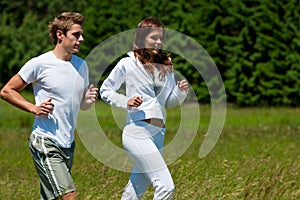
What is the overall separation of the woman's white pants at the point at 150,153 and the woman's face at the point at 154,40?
2.22 feet

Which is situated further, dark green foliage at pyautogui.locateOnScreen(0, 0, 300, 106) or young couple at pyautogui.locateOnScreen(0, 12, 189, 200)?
dark green foliage at pyautogui.locateOnScreen(0, 0, 300, 106)

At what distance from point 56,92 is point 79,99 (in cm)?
23

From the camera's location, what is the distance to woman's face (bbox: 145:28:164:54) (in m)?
8.22

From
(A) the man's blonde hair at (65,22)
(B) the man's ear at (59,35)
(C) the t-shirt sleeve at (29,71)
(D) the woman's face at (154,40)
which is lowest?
(C) the t-shirt sleeve at (29,71)

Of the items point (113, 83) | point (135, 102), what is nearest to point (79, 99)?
point (135, 102)

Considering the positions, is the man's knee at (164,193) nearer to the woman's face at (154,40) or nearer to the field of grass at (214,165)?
the field of grass at (214,165)

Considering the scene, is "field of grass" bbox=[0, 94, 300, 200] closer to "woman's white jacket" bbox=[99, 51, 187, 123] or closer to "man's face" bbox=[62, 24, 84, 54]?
"woman's white jacket" bbox=[99, 51, 187, 123]

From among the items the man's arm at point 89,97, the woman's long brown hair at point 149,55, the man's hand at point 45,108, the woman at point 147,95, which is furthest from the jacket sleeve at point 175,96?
the man's hand at point 45,108

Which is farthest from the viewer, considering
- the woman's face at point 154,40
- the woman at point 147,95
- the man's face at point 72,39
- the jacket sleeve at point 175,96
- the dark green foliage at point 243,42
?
the dark green foliage at point 243,42

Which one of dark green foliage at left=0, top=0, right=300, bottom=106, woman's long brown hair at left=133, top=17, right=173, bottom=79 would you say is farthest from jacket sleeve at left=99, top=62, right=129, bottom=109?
dark green foliage at left=0, top=0, right=300, bottom=106

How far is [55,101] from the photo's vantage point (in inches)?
297

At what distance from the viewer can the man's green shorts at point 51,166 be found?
741cm

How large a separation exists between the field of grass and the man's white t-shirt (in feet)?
4.23

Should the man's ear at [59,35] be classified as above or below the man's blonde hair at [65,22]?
below
